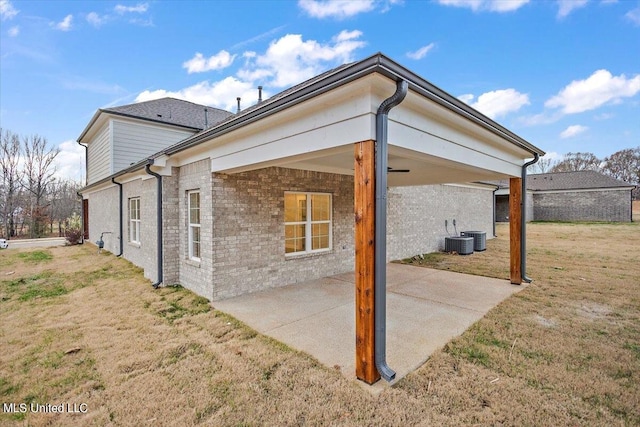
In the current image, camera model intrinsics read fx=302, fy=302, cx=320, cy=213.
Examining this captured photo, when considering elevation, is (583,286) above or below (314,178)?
below

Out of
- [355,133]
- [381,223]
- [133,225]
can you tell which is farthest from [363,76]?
[133,225]

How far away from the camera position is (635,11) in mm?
8086

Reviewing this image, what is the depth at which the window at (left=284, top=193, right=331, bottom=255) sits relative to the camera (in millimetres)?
7027

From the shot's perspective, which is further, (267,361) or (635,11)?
(635,11)

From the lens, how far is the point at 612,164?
42.8m

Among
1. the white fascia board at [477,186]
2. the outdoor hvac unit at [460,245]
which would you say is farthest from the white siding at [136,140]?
the white fascia board at [477,186]

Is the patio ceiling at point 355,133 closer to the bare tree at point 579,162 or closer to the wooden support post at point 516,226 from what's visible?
the wooden support post at point 516,226

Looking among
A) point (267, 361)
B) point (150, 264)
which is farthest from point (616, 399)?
point (150, 264)

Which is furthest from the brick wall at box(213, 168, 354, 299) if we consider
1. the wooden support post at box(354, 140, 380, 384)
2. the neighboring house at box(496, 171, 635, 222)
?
the neighboring house at box(496, 171, 635, 222)

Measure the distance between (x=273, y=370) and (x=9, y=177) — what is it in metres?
29.1

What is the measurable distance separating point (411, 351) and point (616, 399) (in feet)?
6.11

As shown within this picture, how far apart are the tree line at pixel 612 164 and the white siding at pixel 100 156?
5045 cm

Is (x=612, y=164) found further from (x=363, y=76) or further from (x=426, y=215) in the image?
(x=363, y=76)

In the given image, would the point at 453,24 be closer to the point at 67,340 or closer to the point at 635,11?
the point at 635,11
